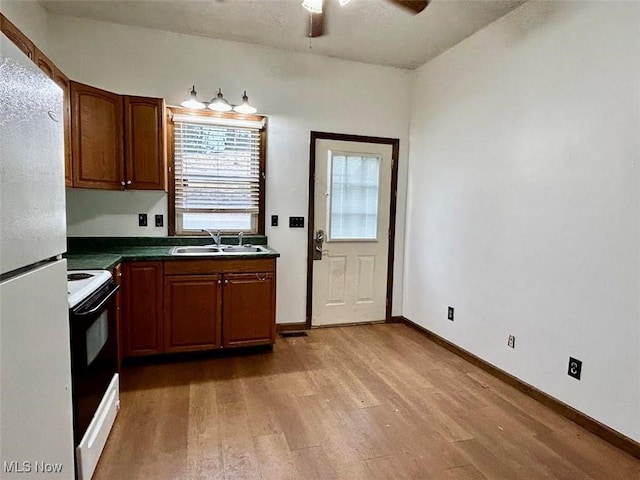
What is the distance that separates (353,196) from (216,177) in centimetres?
138

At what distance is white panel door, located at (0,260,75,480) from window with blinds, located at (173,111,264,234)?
2.20m

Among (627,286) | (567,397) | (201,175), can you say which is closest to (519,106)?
(627,286)

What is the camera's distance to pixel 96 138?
107 inches

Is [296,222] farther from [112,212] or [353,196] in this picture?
[112,212]

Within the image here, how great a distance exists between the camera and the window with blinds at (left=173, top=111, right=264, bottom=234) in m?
Answer: 3.35

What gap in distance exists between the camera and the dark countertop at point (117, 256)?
7.65 feet

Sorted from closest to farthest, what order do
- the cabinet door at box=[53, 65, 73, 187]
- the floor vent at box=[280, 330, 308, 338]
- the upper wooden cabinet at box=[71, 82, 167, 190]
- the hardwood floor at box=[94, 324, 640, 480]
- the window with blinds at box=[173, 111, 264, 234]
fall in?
the hardwood floor at box=[94, 324, 640, 480] → the cabinet door at box=[53, 65, 73, 187] → the upper wooden cabinet at box=[71, 82, 167, 190] → the window with blinds at box=[173, 111, 264, 234] → the floor vent at box=[280, 330, 308, 338]

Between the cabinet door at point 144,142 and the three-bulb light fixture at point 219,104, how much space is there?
0.25 m

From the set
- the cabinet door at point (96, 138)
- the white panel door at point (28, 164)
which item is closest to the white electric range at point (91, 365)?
the white panel door at point (28, 164)

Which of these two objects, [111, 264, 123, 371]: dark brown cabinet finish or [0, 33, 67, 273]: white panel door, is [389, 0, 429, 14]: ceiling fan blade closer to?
[0, 33, 67, 273]: white panel door

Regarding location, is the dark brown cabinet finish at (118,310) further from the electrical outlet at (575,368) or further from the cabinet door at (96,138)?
the electrical outlet at (575,368)

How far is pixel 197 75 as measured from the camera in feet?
10.8

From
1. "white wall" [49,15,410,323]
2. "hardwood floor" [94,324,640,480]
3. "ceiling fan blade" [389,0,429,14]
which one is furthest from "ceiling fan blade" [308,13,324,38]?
"hardwood floor" [94,324,640,480]

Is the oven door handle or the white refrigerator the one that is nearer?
the white refrigerator
